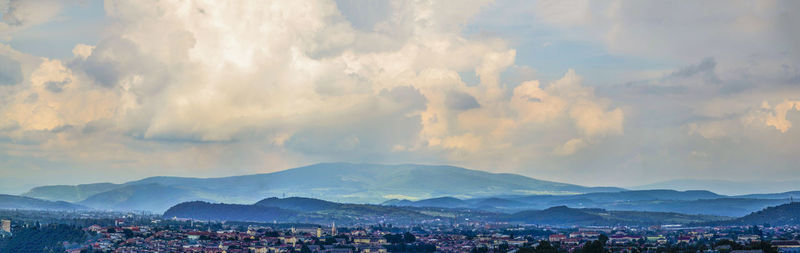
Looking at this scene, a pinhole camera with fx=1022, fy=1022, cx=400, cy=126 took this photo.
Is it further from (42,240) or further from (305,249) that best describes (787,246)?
(42,240)

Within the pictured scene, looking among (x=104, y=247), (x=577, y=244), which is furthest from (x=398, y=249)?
(x=104, y=247)

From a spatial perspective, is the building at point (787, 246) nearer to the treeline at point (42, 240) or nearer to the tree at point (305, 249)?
the tree at point (305, 249)

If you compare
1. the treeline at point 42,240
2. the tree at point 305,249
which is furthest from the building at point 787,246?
the treeline at point 42,240

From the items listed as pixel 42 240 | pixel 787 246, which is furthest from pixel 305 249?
pixel 787 246

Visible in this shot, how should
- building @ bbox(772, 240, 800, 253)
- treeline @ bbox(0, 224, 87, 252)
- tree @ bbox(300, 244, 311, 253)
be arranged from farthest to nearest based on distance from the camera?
treeline @ bbox(0, 224, 87, 252), tree @ bbox(300, 244, 311, 253), building @ bbox(772, 240, 800, 253)

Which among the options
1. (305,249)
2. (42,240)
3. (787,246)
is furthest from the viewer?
(42,240)

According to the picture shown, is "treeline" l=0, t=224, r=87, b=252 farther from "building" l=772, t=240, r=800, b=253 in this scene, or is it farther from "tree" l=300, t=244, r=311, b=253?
"building" l=772, t=240, r=800, b=253

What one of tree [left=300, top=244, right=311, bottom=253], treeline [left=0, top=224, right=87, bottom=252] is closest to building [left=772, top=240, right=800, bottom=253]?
tree [left=300, top=244, right=311, bottom=253]

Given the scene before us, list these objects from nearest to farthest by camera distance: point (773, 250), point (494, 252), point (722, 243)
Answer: point (773, 250), point (722, 243), point (494, 252)

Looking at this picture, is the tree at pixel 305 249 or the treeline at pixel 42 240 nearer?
the tree at pixel 305 249

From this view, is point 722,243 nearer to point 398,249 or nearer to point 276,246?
point 398,249

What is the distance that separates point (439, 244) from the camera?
187m

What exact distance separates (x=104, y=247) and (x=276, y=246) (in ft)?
94.0

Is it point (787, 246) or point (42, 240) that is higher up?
point (42, 240)
